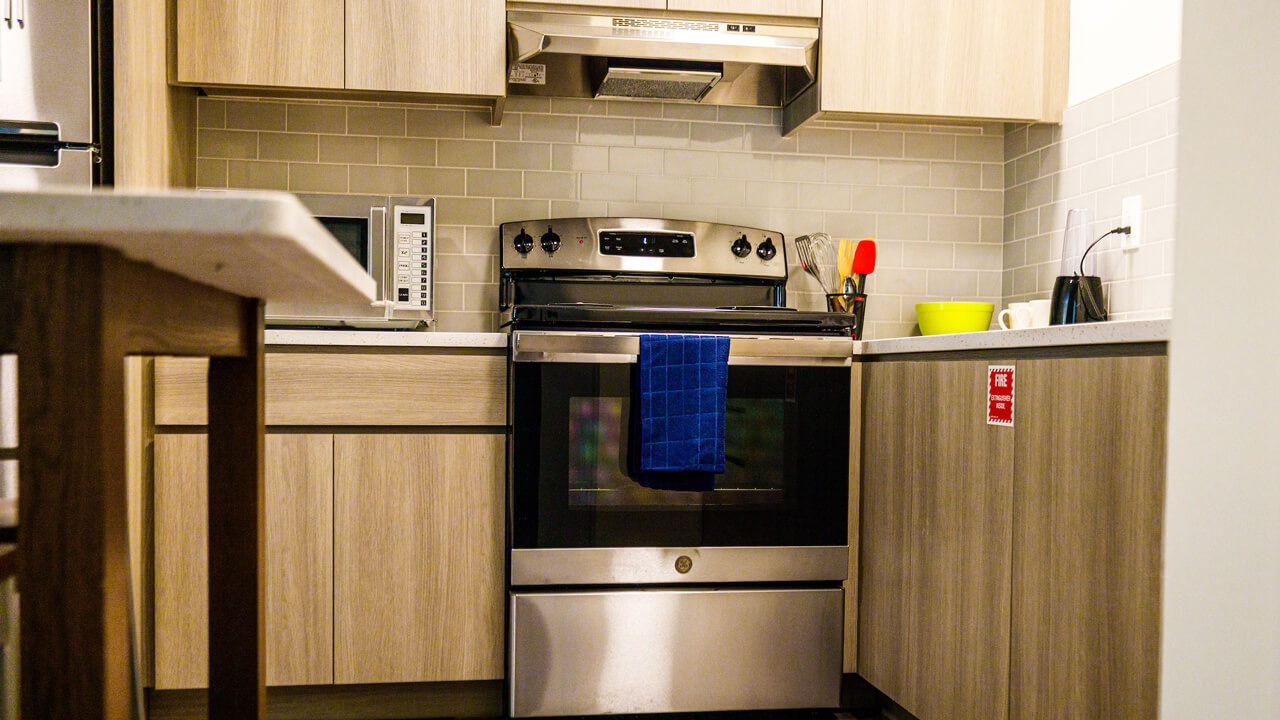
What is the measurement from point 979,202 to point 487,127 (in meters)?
1.49

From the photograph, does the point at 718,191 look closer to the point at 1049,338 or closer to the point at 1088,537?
the point at 1049,338

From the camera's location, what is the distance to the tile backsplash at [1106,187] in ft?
6.93

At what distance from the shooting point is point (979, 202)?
279cm

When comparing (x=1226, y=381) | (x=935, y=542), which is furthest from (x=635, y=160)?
(x=1226, y=381)

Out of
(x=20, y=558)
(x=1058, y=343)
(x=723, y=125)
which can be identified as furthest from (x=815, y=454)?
(x=20, y=558)

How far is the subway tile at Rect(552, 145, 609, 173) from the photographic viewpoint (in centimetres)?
263

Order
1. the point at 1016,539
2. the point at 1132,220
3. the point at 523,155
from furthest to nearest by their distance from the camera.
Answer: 1. the point at 523,155
2. the point at 1132,220
3. the point at 1016,539

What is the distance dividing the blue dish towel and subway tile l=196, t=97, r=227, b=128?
4.53 ft

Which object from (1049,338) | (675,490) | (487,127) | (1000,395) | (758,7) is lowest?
(675,490)

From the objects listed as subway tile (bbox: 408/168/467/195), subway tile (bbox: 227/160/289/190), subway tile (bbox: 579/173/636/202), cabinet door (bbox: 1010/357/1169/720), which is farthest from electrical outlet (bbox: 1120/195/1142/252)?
subway tile (bbox: 227/160/289/190)

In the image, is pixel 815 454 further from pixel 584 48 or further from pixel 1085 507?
pixel 584 48

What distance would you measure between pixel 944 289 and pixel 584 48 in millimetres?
1295

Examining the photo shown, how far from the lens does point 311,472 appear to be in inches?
78.8

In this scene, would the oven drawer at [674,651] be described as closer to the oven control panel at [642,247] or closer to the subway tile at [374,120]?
the oven control panel at [642,247]
